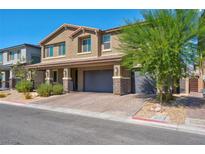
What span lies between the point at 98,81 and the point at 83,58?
10.4 feet

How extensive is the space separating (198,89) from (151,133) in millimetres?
17185

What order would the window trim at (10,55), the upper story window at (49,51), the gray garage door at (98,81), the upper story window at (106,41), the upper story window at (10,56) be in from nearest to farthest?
the upper story window at (106,41) → the gray garage door at (98,81) → the upper story window at (49,51) → the window trim at (10,55) → the upper story window at (10,56)

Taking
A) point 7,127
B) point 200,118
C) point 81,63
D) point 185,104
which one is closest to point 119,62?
point 81,63

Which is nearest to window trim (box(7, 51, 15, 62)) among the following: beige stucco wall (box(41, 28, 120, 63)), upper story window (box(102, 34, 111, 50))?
beige stucco wall (box(41, 28, 120, 63))

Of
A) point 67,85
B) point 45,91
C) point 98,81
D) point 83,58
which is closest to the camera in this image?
point 45,91

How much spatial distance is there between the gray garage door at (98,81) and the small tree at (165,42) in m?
8.03

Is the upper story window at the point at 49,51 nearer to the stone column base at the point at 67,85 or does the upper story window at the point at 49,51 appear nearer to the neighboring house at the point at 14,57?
the neighboring house at the point at 14,57

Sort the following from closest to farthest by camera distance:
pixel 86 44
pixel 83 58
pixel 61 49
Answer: pixel 83 58 < pixel 86 44 < pixel 61 49

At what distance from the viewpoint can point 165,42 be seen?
1169cm

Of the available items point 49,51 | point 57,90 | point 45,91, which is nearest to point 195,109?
point 57,90

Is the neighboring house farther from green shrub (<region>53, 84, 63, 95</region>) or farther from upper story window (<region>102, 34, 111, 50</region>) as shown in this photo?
upper story window (<region>102, 34, 111, 50</region>)

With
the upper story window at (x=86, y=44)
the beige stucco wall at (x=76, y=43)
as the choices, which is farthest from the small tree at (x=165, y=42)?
the upper story window at (x=86, y=44)

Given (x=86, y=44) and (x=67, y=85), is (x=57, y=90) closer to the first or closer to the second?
(x=67, y=85)

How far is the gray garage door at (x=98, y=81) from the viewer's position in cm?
2123
